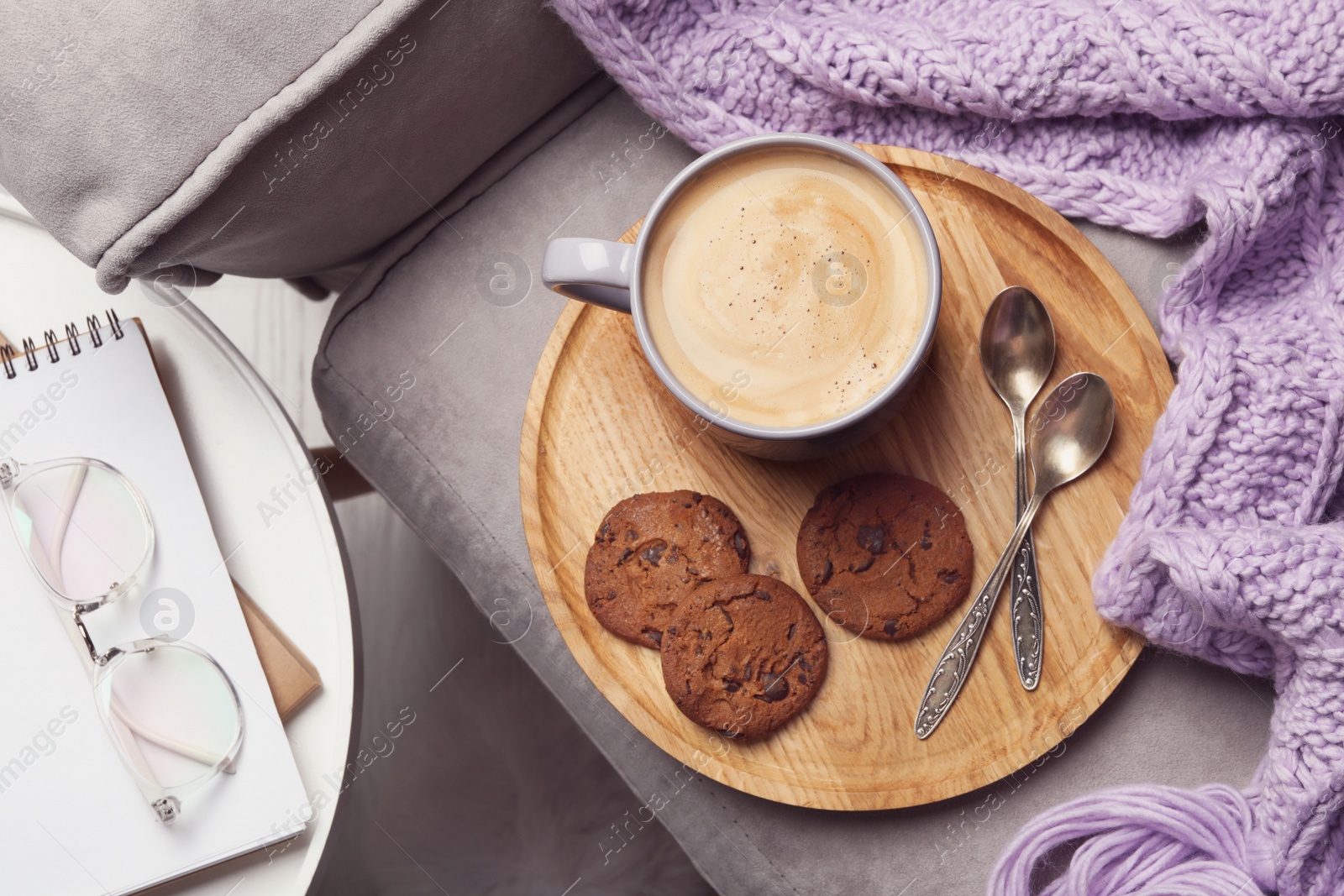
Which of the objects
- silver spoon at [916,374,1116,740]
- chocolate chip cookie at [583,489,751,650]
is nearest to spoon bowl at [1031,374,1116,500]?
silver spoon at [916,374,1116,740]

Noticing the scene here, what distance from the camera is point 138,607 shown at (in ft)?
2.45

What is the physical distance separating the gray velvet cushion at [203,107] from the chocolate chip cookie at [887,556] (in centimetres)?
47

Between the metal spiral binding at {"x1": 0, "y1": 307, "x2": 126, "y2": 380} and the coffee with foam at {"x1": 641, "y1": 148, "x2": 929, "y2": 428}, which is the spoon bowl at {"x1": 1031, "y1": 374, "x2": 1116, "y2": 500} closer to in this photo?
the coffee with foam at {"x1": 641, "y1": 148, "x2": 929, "y2": 428}

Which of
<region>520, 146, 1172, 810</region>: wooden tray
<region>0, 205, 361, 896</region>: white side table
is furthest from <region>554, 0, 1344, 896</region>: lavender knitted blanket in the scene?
<region>0, 205, 361, 896</region>: white side table

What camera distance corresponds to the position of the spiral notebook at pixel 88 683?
719 millimetres

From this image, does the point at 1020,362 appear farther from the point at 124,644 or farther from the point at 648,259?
the point at 124,644

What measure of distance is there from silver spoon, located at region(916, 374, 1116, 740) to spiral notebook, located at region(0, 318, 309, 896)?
51 cm

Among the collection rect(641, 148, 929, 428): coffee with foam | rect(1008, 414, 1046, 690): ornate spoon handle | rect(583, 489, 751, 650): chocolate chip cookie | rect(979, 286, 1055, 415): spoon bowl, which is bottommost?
rect(1008, 414, 1046, 690): ornate spoon handle

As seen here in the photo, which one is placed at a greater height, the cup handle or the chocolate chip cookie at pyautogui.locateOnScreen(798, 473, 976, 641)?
the cup handle

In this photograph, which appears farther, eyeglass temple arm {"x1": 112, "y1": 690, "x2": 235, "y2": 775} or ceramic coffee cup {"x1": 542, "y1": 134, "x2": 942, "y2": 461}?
eyeglass temple arm {"x1": 112, "y1": 690, "x2": 235, "y2": 775}

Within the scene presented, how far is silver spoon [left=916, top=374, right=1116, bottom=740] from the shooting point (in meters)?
0.70

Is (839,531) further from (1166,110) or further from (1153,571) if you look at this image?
(1166,110)

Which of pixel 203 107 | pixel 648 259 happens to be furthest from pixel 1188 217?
pixel 203 107

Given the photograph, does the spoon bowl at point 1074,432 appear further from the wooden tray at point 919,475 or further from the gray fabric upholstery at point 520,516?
the gray fabric upholstery at point 520,516
